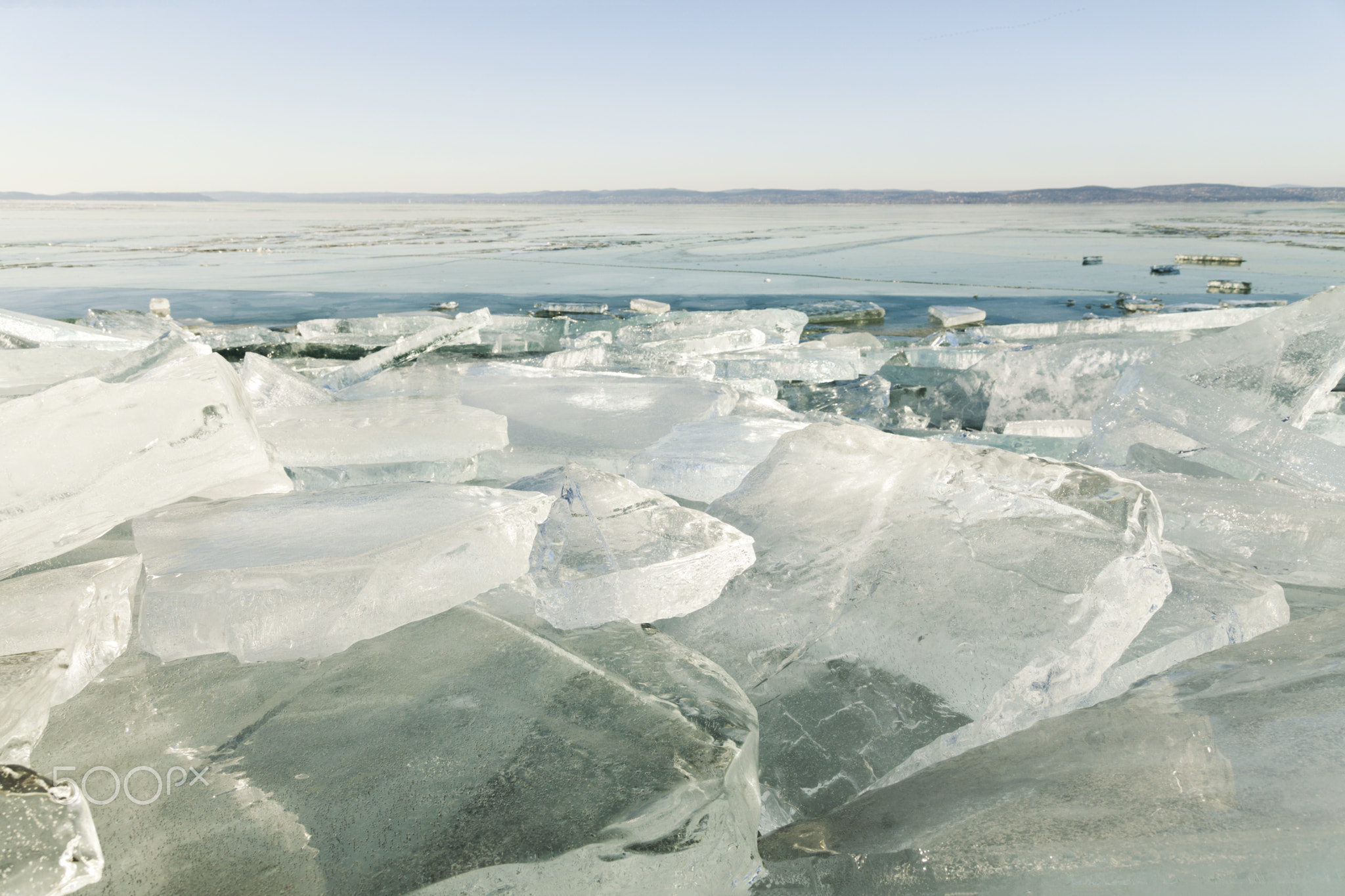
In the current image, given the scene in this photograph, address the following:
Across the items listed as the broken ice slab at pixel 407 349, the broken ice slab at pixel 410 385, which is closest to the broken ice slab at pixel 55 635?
the broken ice slab at pixel 410 385

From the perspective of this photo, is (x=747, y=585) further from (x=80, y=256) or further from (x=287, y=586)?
(x=80, y=256)

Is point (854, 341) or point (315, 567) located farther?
point (854, 341)

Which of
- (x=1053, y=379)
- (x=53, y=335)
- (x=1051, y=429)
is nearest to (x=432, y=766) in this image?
(x=1051, y=429)

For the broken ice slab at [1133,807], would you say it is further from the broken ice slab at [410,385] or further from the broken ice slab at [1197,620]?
the broken ice slab at [410,385]

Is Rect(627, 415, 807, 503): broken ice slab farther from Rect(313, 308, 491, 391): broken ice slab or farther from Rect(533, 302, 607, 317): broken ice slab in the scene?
Rect(533, 302, 607, 317): broken ice slab

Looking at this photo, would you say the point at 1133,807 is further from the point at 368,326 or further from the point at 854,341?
the point at 368,326

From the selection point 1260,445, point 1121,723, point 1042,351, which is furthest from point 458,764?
point 1042,351

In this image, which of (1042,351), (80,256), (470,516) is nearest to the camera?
(470,516)
